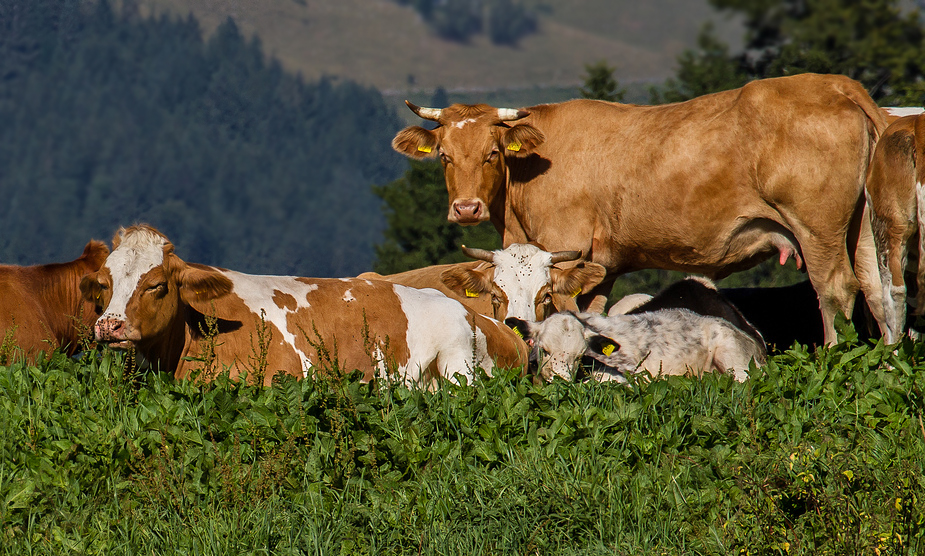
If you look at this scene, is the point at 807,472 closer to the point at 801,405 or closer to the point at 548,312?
the point at 801,405

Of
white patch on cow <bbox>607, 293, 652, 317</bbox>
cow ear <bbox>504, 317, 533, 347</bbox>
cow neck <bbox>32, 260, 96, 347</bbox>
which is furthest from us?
white patch on cow <bbox>607, 293, 652, 317</bbox>

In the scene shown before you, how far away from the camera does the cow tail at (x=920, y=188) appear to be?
768 centimetres

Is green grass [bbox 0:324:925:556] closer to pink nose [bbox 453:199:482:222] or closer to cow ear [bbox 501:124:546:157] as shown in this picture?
pink nose [bbox 453:199:482:222]

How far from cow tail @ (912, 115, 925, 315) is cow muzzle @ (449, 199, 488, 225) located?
3877mm

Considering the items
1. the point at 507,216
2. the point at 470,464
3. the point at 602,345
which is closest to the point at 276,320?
the point at 470,464

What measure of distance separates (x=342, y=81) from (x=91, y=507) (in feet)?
570

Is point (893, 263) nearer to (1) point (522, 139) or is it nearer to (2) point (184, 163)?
(1) point (522, 139)

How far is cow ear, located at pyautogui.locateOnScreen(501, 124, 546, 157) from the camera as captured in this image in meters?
10.2

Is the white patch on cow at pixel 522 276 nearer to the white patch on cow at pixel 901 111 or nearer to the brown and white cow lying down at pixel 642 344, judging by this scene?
the brown and white cow lying down at pixel 642 344

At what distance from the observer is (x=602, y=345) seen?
8.44 meters

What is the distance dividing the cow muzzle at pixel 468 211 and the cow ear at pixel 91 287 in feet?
11.8

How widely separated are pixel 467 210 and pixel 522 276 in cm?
99

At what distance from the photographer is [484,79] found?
3789 inches

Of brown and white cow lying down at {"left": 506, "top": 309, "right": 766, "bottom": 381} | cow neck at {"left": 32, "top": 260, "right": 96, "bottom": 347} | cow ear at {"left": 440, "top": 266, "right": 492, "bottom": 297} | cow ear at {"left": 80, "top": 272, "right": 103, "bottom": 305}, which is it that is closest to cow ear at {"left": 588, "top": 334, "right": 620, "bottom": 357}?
brown and white cow lying down at {"left": 506, "top": 309, "right": 766, "bottom": 381}
